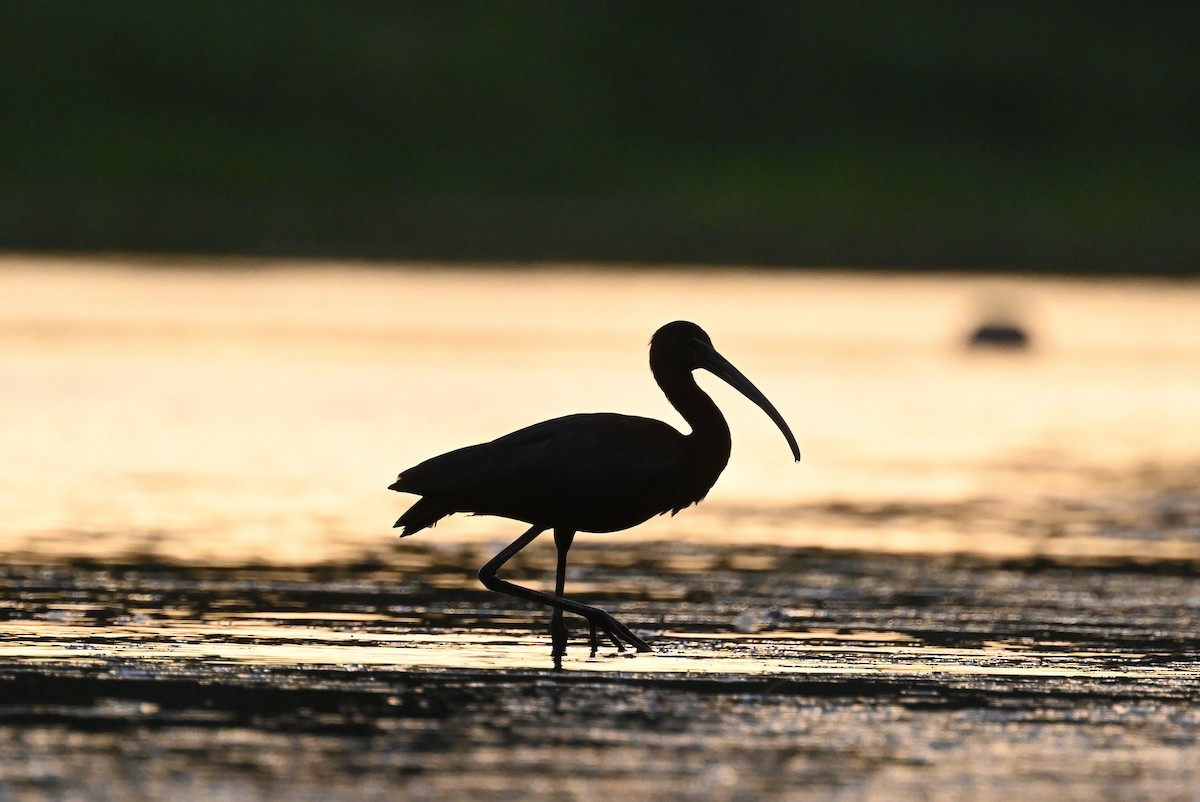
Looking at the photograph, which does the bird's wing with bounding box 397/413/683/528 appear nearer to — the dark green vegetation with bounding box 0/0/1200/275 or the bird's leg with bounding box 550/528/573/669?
the bird's leg with bounding box 550/528/573/669

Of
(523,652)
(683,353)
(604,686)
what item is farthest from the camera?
(683,353)

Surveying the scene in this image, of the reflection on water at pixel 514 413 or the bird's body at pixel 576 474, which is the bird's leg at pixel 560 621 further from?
the reflection on water at pixel 514 413

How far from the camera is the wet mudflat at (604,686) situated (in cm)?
791

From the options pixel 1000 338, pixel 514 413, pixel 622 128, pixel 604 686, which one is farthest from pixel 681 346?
pixel 622 128

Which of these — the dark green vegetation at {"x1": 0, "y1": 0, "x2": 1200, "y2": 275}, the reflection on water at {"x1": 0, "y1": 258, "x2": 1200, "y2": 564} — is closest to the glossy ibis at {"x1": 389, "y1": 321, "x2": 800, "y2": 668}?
the reflection on water at {"x1": 0, "y1": 258, "x2": 1200, "y2": 564}

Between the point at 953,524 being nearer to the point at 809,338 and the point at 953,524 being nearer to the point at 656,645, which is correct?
the point at 656,645

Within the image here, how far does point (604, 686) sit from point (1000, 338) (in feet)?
119

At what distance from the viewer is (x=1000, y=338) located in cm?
4534

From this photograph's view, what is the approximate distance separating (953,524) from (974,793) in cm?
937

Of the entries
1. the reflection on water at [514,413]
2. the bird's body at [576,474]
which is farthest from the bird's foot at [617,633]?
the reflection on water at [514,413]

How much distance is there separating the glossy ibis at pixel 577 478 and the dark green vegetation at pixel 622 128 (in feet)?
276

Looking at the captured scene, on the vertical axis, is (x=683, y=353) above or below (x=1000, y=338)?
below

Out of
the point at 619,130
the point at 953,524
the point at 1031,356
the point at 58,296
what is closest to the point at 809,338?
the point at 1031,356

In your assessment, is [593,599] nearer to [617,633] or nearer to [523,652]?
[617,633]
